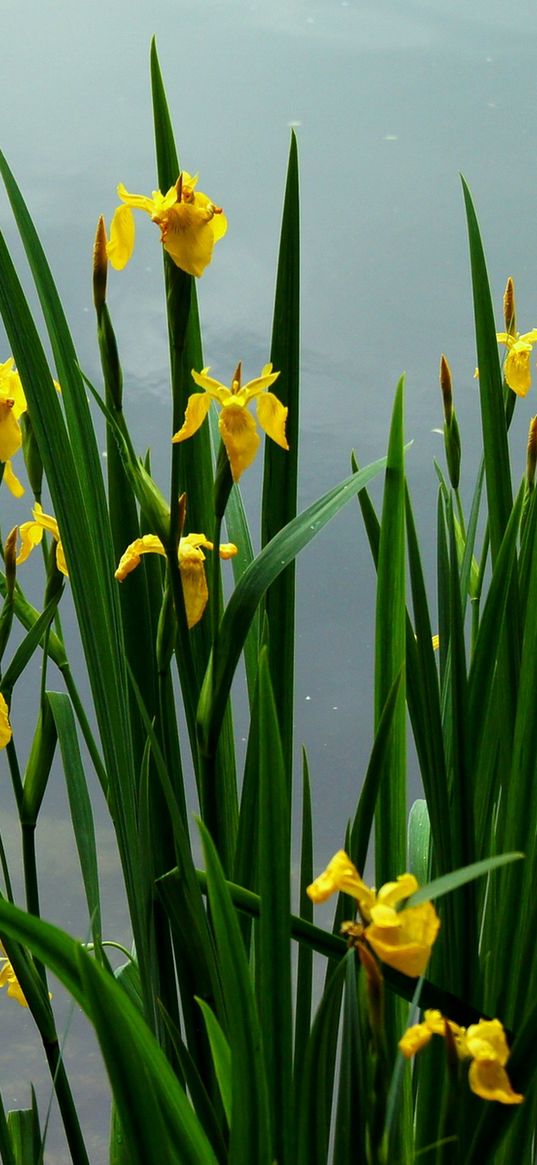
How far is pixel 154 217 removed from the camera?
0.98 ft

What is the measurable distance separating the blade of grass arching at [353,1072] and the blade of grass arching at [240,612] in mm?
68

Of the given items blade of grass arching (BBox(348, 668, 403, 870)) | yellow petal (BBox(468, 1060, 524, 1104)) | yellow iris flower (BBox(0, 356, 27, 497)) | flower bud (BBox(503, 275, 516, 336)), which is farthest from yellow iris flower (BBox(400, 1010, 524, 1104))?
flower bud (BBox(503, 275, 516, 336))

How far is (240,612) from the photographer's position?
0.30 meters

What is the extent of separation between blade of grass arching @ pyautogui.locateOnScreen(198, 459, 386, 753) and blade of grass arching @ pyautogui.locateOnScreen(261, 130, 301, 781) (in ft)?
0.16

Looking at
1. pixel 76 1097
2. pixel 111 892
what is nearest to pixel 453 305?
pixel 111 892

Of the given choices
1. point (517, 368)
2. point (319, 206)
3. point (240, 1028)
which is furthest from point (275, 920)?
point (319, 206)

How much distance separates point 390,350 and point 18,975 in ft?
3.95

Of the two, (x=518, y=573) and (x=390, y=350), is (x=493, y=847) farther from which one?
(x=390, y=350)

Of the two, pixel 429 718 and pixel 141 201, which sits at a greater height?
pixel 141 201

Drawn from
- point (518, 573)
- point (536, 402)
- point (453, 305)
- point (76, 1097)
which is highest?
point (453, 305)

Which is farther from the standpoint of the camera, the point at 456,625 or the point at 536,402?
the point at 536,402

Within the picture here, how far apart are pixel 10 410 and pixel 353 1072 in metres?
0.20

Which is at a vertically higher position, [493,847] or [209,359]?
[209,359]

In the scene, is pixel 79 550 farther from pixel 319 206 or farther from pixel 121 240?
pixel 319 206
